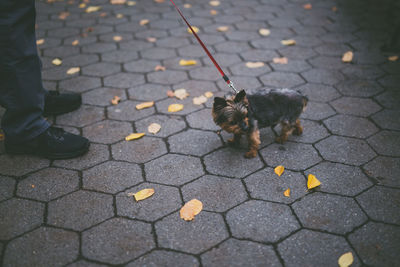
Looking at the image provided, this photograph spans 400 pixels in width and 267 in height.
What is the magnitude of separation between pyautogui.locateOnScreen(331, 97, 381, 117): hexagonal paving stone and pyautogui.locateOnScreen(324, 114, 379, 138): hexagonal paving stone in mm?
115

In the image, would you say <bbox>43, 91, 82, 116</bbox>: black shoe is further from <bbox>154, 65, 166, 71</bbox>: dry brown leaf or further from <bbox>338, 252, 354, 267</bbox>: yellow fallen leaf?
<bbox>338, 252, 354, 267</bbox>: yellow fallen leaf

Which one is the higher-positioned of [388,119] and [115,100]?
[388,119]

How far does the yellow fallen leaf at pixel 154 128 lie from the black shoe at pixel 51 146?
70 cm

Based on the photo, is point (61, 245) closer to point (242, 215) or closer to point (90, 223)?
point (90, 223)

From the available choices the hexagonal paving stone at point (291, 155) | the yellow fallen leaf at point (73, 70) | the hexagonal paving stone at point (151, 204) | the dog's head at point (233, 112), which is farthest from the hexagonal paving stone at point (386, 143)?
the yellow fallen leaf at point (73, 70)

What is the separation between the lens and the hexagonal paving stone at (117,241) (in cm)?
228

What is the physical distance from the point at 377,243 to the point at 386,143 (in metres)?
1.29

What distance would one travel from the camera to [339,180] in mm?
2836

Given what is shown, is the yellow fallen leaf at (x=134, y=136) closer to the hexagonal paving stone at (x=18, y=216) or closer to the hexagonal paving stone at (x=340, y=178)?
the hexagonal paving stone at (x=18, y=216)

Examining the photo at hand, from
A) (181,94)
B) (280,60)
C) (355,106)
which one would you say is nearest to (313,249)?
(355,106)

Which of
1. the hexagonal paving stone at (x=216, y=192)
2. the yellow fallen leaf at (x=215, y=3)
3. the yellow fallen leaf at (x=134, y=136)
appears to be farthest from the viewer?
the yellow fallen leaf at (x=215, y=3)

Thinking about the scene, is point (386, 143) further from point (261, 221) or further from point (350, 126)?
point (261, 221)

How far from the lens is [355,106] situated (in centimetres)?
372

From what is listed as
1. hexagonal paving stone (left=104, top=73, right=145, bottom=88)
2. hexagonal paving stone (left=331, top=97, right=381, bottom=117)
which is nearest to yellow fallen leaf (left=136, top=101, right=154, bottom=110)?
hexagonal paving stone (left=104, top=73, right=145, bottom=88)
